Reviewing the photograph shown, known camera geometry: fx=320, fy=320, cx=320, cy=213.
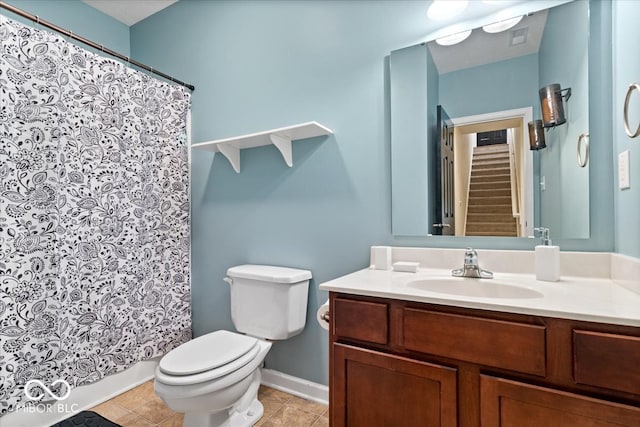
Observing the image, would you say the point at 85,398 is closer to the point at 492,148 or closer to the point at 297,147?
the point at 297,147

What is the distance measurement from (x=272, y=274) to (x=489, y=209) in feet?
3.69

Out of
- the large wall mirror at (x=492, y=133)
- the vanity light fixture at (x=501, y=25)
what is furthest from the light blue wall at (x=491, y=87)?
the vanity light fixture at (x=501, y=25)

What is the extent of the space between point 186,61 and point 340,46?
130 centimetres

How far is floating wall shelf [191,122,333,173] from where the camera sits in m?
1.72

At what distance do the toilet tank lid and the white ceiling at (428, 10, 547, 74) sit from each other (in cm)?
125

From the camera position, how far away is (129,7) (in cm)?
248

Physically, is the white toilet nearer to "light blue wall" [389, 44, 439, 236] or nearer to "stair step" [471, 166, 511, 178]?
"light blue wall" [389, 44, 439, 236]

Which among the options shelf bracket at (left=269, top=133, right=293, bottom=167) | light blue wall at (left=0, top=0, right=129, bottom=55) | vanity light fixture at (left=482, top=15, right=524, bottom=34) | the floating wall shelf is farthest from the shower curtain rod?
vanity light fixture at (left=482, top=15, right=524, bottom=34)

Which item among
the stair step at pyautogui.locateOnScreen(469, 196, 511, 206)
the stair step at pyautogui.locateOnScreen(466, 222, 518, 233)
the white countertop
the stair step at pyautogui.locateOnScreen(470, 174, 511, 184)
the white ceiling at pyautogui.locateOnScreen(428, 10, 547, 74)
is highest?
the white ceiling at pyautogui.locateOnScreen(428, 10, 547, 74)

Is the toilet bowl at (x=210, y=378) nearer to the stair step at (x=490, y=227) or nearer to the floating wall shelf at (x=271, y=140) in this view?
the floating wall shelf at (x=271, y=140)

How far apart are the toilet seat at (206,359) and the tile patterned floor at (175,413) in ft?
1.48

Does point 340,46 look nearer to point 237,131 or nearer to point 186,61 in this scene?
point 237,131

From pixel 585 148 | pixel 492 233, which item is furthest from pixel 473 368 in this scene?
pixel 585 148

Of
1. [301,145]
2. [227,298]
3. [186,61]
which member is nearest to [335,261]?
Result: [301,145]
